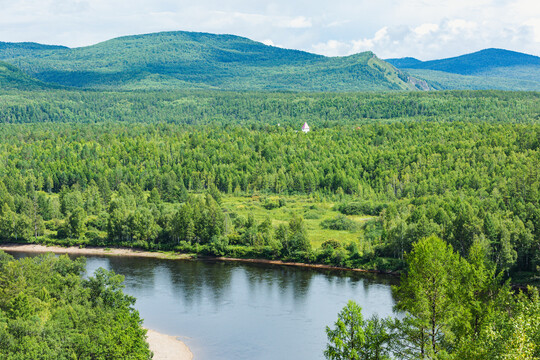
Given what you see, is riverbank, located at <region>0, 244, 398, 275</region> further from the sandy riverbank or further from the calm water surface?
the calm water surface

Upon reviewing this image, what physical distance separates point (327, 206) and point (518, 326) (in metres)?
113

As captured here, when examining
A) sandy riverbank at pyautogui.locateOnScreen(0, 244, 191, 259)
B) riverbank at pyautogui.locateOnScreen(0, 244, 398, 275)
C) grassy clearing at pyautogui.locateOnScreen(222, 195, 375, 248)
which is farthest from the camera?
grassy clearing at pyautogui.locateOnScreen(222, 195, 375, 248)

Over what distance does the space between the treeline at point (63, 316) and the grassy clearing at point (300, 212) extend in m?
51.0

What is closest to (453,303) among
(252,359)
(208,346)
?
(252,359)

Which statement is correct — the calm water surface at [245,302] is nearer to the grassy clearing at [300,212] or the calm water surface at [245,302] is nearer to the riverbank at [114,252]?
the riverbank at [114,252]

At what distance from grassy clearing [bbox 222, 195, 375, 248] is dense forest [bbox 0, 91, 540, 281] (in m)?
0.48

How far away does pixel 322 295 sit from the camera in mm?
83188

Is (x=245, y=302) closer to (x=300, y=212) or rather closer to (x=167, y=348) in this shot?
(x=167, y=348)

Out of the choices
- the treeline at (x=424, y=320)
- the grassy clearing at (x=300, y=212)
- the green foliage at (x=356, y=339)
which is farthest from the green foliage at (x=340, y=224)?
the green foliage at (x=356, y=339)

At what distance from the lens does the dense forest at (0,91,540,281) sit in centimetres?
9944

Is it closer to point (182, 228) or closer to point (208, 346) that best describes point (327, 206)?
point (182, 228)

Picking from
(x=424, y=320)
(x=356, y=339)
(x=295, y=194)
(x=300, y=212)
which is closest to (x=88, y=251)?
(x=300, y=212)

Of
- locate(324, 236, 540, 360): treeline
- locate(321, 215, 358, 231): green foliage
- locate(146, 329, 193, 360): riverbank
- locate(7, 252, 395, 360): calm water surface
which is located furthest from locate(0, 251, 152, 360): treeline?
locate(321, 215, 358, 231): green foliage

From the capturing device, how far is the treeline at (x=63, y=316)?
1997 inches
